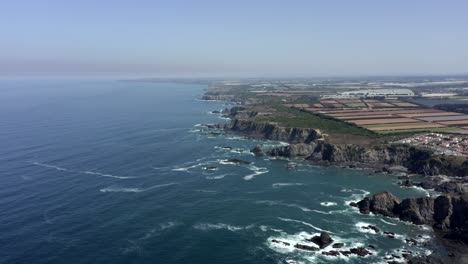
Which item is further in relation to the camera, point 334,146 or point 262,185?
point 334,146

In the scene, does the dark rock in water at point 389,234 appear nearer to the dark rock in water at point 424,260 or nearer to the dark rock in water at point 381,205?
the dark rock in water at point 424,260

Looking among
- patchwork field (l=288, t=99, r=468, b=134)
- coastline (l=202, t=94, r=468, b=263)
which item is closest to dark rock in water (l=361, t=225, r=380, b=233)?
coastline (l=202, t=94, r=468, b=263)

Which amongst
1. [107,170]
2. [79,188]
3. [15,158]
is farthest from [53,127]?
[79,188]

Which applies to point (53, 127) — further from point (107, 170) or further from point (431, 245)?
point (431, 245)

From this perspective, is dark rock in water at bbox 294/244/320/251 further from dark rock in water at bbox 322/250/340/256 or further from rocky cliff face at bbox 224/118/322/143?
rocky cliff face at bbox 224/118/322/143

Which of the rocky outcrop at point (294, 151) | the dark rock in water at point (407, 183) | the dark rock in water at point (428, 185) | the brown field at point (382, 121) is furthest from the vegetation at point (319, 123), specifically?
the dark rock in water at point (428, 185)

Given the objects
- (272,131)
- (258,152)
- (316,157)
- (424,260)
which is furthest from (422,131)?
(424,260)
